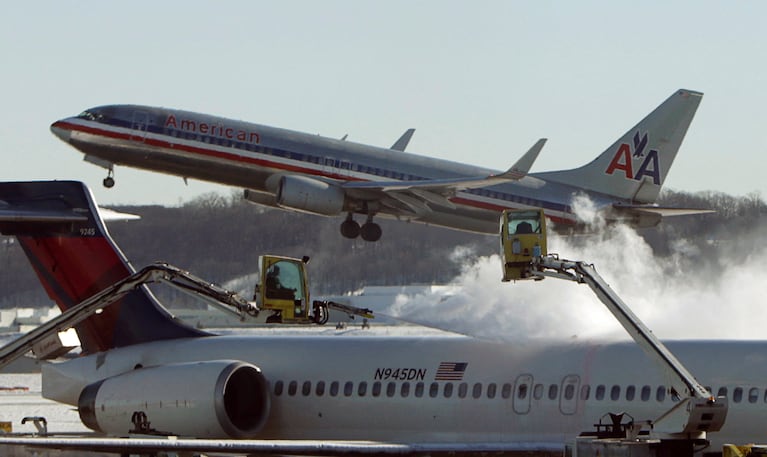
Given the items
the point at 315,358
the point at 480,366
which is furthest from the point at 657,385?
the point at 315,358

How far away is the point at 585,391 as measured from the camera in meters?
20.4

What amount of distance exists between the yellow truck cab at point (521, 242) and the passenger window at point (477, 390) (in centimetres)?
423

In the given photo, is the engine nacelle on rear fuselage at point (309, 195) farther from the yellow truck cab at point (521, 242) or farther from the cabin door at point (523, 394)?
the yellow truck cab at point (521, 242)

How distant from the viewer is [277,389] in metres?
24.1

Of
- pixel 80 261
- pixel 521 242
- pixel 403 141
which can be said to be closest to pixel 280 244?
pixel 403 141

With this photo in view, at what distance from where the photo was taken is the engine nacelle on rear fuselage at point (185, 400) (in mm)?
23031

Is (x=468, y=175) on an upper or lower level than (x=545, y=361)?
upper

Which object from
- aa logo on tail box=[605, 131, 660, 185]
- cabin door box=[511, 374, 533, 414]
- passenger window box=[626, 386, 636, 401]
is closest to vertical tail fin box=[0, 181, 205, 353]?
cabin door box=[511, 374, 533, 414]

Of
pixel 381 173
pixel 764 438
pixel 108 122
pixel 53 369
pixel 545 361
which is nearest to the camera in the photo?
pixel 764 438

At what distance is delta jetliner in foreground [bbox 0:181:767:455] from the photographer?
19.6 meters

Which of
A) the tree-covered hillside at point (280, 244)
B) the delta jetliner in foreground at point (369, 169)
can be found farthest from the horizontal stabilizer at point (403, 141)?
the tree-covered hillside at point (280, 244)

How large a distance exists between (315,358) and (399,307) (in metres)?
4.57

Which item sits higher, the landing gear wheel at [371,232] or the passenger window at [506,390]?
the landing gear wheel at [371,232]

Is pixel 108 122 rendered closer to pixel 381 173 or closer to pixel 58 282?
pixel 381 173
